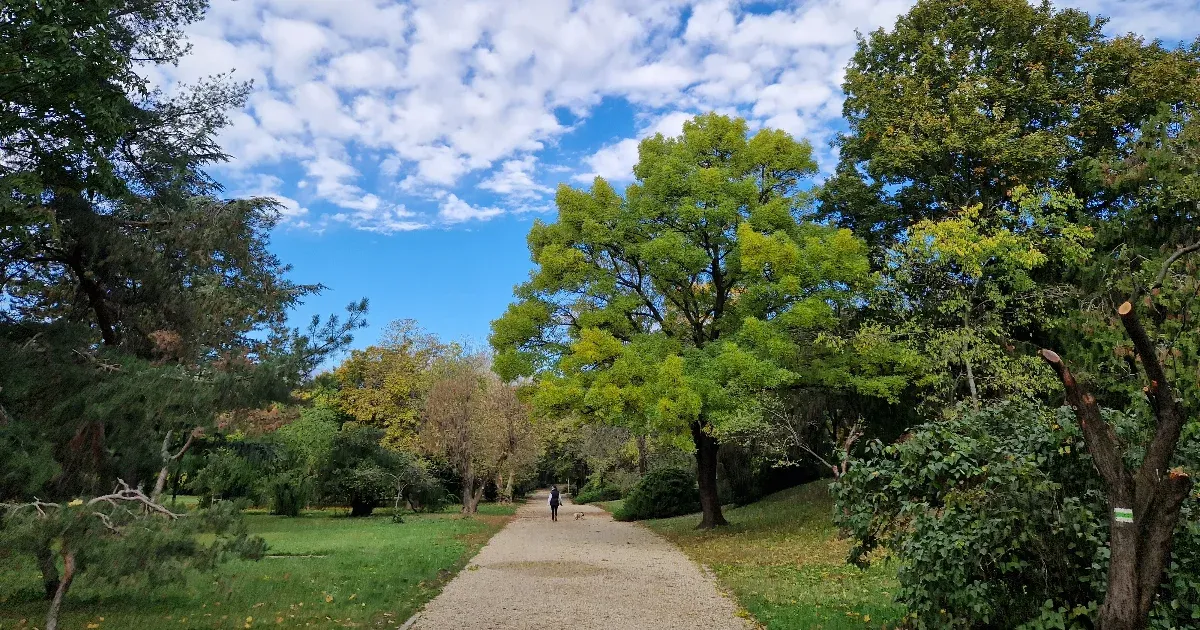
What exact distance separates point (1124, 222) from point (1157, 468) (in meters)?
11.7

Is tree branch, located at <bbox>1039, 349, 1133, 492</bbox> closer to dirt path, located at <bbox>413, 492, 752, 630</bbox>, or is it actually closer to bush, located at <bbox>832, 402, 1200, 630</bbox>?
bush, located at <bbox>832, 402, 1200, 630</bbox>

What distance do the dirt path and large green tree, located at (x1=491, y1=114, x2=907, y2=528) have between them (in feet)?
11.0

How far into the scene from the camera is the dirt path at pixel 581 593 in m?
7.86

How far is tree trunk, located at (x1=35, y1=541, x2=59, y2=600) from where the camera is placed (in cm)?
514

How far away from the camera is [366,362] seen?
132 ft

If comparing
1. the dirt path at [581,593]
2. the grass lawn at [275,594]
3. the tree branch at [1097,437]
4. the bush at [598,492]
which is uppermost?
the tree branch at [1097,437]

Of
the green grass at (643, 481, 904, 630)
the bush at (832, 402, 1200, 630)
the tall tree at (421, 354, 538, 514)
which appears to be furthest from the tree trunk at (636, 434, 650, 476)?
the bush at (832, 402, 1200, 630)

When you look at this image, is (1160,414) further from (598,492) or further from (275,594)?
(598,492)

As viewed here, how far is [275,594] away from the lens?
9297 mm

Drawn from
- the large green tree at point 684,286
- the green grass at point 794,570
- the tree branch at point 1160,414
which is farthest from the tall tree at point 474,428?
the tree branch at point 1160,414

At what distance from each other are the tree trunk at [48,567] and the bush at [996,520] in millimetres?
6632

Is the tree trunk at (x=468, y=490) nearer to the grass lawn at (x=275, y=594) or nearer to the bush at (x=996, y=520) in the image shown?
the grass lawn at (x=275, y=594)

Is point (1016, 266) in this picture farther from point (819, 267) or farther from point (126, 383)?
point (126, 383)

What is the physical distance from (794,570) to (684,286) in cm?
904
